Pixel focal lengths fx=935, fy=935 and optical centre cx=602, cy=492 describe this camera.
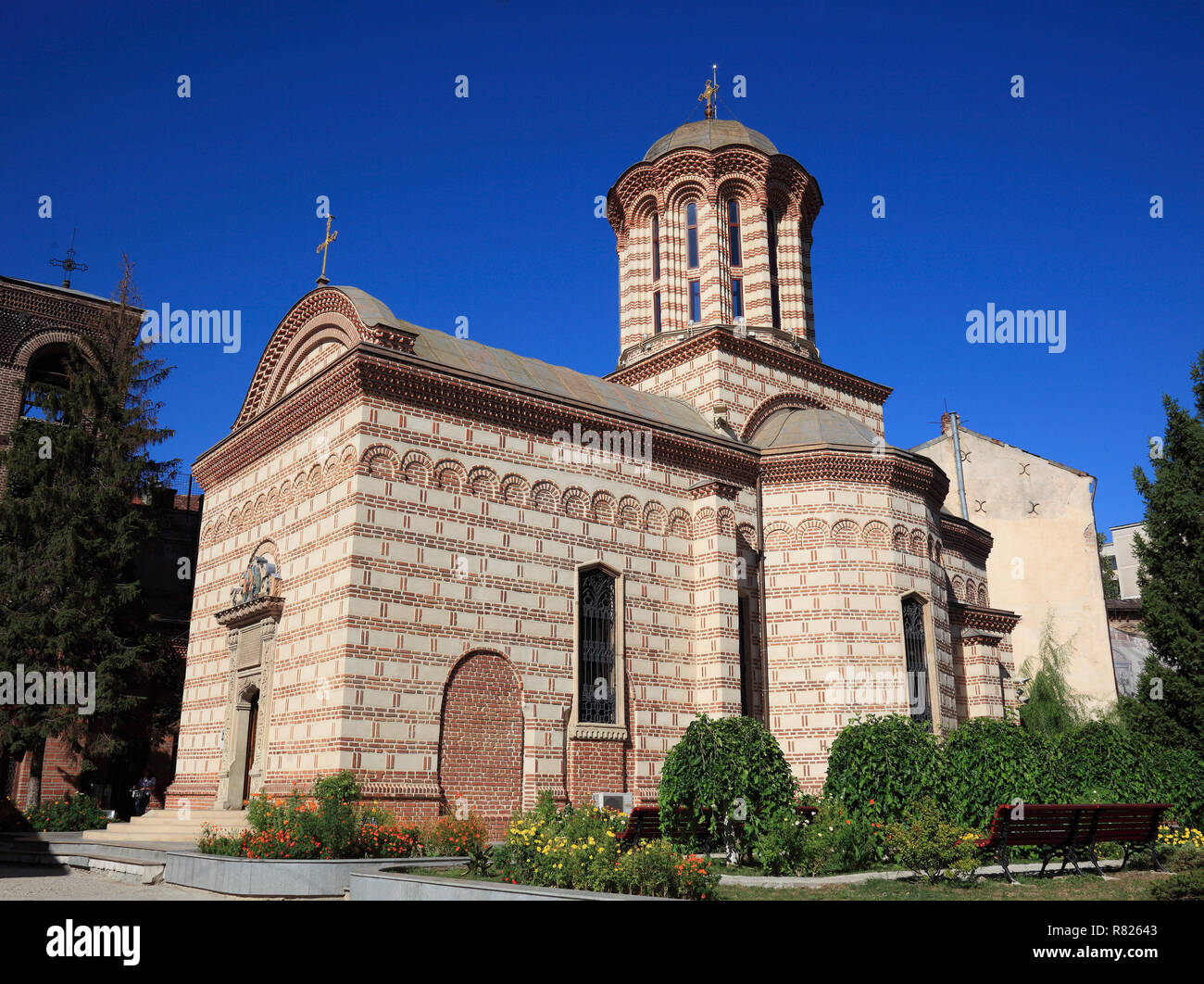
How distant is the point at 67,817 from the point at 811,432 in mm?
16591

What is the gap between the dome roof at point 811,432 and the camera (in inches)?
744

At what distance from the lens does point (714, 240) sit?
2198 centimetres

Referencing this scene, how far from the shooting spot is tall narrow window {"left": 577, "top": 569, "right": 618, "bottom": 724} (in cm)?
1523

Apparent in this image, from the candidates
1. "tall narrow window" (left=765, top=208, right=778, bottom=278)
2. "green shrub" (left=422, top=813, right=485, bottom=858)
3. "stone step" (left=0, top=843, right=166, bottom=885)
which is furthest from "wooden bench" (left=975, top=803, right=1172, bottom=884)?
"tall narrow window" (left=765, top=208, right=778, bottom=278)

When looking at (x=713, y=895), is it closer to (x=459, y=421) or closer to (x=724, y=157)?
(x=459, y=421)

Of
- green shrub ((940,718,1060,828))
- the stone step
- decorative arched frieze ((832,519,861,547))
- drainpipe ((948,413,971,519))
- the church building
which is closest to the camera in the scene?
the stone step

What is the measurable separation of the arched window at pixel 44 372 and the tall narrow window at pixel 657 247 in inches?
636

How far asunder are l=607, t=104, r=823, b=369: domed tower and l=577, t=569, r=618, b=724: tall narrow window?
300 inches

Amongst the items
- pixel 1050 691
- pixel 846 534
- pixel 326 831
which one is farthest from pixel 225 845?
pixel 1050 691

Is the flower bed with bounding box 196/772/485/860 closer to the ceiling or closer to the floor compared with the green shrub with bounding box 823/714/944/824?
closer to the floor

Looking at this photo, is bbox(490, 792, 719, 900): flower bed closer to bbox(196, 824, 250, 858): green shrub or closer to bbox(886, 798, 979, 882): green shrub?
bbox(886, 798, 979, 882): green shrub

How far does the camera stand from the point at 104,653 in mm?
20641

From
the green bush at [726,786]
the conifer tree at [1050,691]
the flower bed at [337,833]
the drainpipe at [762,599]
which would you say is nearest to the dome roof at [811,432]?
the drainpipe at [762,599]

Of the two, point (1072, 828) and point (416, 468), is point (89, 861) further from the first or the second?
point (1072, 828)
